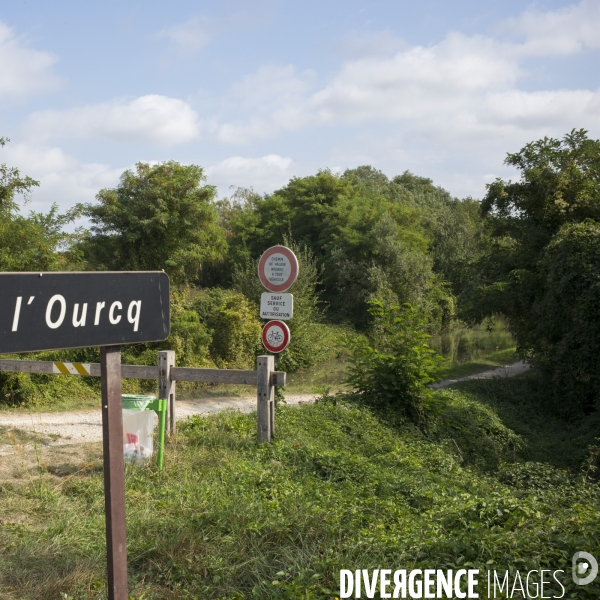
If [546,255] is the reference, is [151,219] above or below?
above

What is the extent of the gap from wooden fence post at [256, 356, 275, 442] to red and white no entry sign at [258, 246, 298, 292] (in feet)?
3.24

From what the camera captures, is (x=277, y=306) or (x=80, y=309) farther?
(x=277, y=306)

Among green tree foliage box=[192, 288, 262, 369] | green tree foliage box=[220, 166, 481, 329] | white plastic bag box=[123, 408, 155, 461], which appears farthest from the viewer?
green tree foliage box=[220, 166, 481, 329]

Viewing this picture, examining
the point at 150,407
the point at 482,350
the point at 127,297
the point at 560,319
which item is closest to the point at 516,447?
the point at 560,319

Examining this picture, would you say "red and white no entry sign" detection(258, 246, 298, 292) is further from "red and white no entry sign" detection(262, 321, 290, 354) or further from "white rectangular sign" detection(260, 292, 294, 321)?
"red and white no entry sign" detection(262, 321, 290, 354)

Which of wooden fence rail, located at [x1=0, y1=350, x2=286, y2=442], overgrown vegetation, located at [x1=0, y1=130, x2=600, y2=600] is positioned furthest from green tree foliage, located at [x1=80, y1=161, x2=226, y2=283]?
wooden fence rail, located at [x1=0, y1=350, x2=286, y2=442]

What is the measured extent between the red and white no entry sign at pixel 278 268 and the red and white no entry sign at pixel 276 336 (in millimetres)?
490

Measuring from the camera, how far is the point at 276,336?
8.29 m

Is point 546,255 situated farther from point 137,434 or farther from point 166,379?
point 137,434

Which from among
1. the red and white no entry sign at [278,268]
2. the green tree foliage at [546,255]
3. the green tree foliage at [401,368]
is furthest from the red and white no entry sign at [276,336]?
the green tree foliage at [546,255]

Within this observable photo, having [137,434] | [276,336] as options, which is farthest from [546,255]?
[137,434]

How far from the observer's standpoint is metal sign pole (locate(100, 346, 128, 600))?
2.87 metres

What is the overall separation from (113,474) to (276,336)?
213 inches

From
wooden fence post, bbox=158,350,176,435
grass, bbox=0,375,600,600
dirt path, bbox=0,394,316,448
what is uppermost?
wooden fence post, bbox=158,350,176,435
